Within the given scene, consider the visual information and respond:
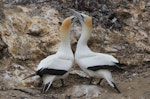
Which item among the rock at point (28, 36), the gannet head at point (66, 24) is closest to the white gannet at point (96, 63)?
the gannet head at point (66, 24)

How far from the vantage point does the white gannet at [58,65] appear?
22.2 ft

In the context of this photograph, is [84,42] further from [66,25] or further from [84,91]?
[84,91]

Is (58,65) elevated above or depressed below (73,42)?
above

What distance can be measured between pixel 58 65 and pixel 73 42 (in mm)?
1506

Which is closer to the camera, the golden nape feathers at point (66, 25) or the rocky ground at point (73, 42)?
the rocky ground at point (73, 42)

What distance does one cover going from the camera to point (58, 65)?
270 inches

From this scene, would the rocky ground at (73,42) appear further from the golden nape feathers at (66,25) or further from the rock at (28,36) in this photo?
the golden nape feathers at (66,25)

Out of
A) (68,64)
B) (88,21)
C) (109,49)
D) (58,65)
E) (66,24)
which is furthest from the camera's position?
(109,49)

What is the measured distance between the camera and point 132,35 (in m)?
8.95

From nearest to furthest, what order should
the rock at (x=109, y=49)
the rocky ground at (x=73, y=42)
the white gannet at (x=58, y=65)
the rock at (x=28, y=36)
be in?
the white gannet at (x=58, y=65) < the rocky ground at (x=73, y=42) < the rock at (x=28, y=36) < the rock at (x=109, y=49)

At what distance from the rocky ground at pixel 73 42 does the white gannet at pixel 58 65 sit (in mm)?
258

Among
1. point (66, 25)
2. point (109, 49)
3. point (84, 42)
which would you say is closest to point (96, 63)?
point (84, 42)

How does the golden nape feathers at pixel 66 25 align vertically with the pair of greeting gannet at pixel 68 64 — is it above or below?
above

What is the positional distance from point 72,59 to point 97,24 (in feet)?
6.61
